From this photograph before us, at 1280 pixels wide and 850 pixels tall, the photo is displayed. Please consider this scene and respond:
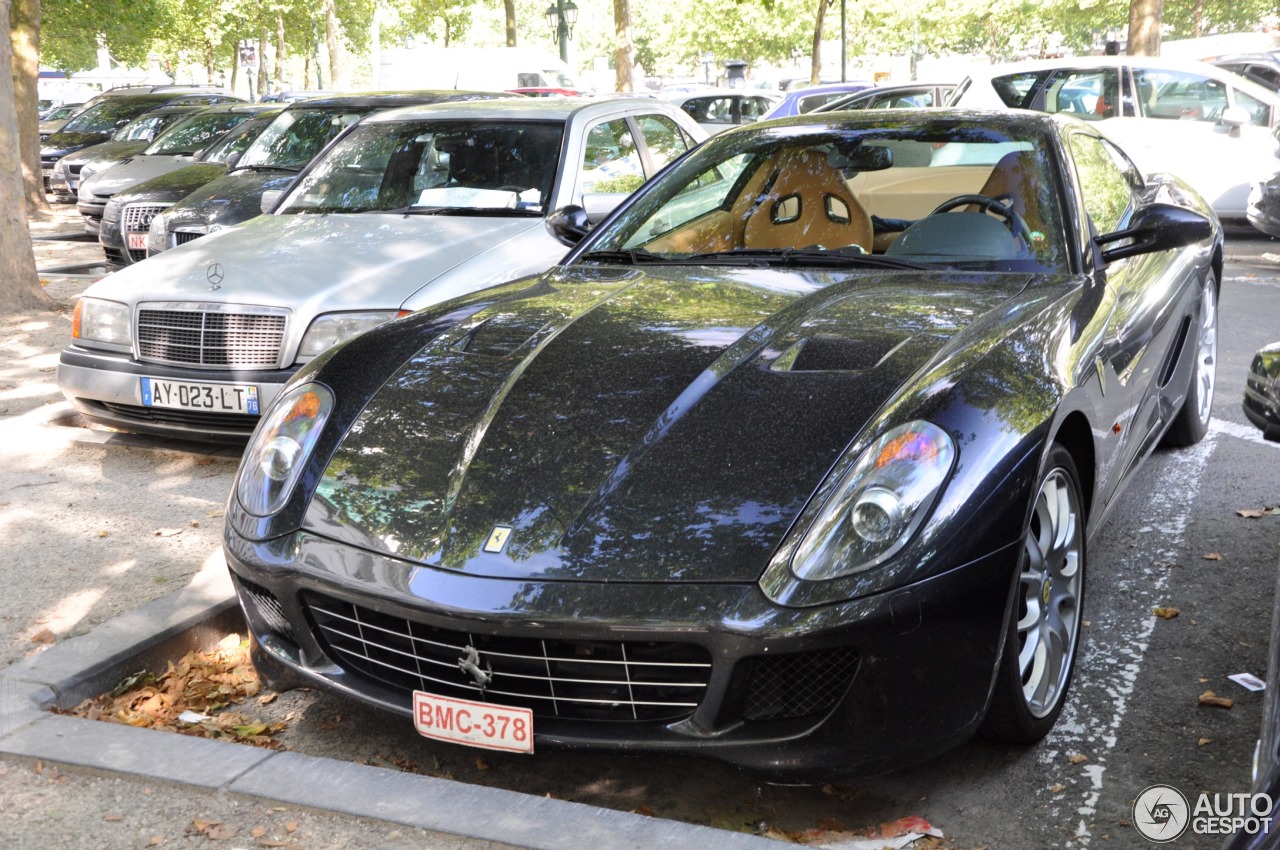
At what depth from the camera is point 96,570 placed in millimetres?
4621

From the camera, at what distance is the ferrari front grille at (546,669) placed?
2.74 m

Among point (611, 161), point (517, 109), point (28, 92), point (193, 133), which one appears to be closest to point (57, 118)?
point (28, 92)

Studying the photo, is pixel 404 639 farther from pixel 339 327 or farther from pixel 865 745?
pixel 339 327

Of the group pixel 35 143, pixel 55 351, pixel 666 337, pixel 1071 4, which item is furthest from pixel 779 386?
pixel 1071 4

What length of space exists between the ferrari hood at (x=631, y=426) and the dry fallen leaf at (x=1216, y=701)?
1179 mm

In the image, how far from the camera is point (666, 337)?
11.8 feet

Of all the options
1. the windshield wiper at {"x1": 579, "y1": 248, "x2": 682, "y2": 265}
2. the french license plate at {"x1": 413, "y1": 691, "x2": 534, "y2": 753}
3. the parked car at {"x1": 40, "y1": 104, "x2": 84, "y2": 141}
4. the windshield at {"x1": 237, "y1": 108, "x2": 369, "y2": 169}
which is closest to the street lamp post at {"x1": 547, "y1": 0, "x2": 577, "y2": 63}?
the parked car at {"x1": 40, "y1": 104, "x2": 84, "y2": 141}

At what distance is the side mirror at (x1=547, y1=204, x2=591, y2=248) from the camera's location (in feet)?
16.3

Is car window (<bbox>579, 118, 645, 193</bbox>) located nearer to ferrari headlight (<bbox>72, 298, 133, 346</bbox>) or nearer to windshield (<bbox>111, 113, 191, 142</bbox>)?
ferrari headlight (<bbox>72, 298, 133, 346</bbox>)

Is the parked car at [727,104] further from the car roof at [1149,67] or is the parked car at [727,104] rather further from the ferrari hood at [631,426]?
the ferrari hood at [631,426]

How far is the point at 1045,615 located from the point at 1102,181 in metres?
2.13

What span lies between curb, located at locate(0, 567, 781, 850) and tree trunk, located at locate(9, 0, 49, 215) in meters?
15.0

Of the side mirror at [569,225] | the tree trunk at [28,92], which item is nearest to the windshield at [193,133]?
the tree trunk at [28,92]

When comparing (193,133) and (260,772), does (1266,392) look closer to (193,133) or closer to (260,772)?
(260,772)
